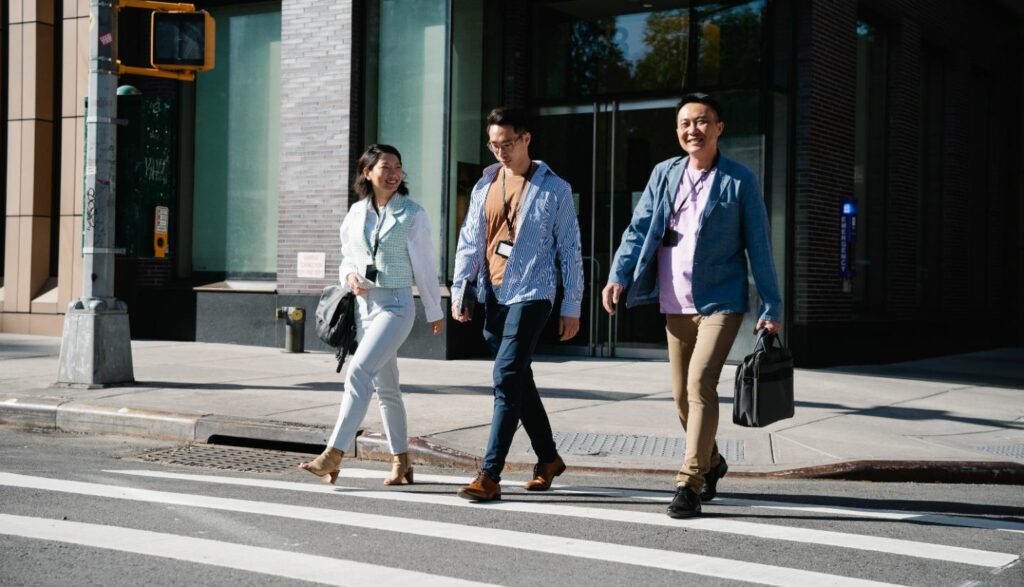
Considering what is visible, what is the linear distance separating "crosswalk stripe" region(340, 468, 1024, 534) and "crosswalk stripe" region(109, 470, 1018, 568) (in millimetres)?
475

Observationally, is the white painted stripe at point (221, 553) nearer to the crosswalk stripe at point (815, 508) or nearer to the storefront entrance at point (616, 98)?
the crosswalk stripe at point (815, 508)

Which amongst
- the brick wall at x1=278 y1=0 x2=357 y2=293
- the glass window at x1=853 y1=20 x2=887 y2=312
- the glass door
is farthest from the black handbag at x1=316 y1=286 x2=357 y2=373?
the glass window at x1=853 y1=20 x2=887 y2=312

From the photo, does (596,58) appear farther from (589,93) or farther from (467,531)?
(467,531)

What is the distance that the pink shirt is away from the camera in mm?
5848

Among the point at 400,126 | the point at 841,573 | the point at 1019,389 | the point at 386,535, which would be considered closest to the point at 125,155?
the point at 400,126

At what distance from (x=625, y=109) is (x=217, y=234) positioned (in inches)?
233

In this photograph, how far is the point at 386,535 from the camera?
16.9 feet

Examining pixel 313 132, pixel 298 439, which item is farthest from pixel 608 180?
pixel 298 439

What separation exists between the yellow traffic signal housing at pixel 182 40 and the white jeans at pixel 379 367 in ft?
14.3

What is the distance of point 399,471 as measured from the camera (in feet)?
21.4

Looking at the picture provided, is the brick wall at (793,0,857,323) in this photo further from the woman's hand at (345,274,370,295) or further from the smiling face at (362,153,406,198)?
the woman's hand at (345,274,370,295)

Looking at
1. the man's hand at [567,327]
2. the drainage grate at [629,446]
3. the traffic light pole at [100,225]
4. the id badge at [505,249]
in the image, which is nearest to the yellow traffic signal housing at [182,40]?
the traffic light pole at [100,225]

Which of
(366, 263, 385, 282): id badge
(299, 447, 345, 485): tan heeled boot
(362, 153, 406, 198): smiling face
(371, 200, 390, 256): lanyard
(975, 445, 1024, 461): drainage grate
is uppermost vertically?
(362, 153, 406, 198): smiling face

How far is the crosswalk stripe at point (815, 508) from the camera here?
18.8ft
